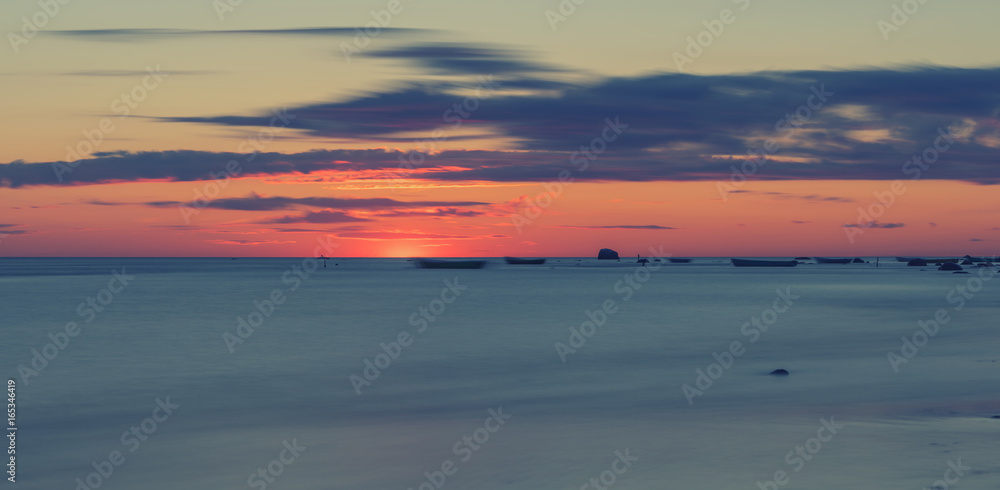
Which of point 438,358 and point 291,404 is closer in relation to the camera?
point 291,404

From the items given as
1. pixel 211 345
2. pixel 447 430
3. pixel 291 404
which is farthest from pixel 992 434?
pixel 211 345

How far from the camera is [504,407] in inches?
843

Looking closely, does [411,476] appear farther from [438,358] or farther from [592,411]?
[438,358]

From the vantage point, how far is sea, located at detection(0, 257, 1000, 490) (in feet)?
47.6

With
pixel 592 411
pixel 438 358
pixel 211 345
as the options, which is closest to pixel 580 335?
pixel 438 358

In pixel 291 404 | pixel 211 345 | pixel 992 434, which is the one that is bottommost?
pixel 992 434

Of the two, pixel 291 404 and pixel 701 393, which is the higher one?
pixel 291 404

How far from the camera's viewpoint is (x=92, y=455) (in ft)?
54.1

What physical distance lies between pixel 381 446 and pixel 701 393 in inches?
383

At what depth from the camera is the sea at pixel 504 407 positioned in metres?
14.5

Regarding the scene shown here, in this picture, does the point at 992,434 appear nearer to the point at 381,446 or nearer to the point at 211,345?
the point at 381,446

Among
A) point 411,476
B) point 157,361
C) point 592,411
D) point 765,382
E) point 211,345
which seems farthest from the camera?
point 211,345

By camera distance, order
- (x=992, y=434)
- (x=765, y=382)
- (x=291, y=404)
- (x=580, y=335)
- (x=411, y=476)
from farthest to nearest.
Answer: (x=580, y=335), (x=765, y=382), (x=291, y=404), (x=992, y=434), (x=411, y=476)

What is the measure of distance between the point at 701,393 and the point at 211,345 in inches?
911
